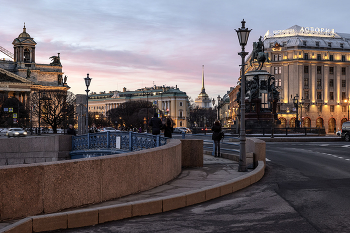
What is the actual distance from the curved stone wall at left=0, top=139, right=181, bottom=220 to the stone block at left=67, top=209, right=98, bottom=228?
1.85 ft

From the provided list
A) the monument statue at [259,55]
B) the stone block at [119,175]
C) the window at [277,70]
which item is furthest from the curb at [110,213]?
the window at [277,70]

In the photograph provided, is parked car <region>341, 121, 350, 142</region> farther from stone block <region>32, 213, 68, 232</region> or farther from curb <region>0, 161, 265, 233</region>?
stone block <region>32, 213, 68, 232</region>

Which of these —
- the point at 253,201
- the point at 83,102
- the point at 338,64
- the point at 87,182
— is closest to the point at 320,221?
the point at 253,201

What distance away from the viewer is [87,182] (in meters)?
8.73

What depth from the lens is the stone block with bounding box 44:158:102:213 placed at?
802 centimetres

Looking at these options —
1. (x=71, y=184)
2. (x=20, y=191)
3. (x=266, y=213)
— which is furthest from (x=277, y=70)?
(x=20, y=191)

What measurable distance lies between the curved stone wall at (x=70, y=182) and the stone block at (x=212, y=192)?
4.55 feet

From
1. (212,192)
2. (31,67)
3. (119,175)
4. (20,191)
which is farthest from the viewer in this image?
(31,67)

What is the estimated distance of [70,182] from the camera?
840 cm

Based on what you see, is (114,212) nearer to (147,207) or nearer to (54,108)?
(147,207)

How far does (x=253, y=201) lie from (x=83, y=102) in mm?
25225

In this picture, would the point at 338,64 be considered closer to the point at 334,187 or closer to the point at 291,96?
the point at 291,96

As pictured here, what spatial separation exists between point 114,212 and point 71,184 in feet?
3.12

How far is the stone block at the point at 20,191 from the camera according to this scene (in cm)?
741
